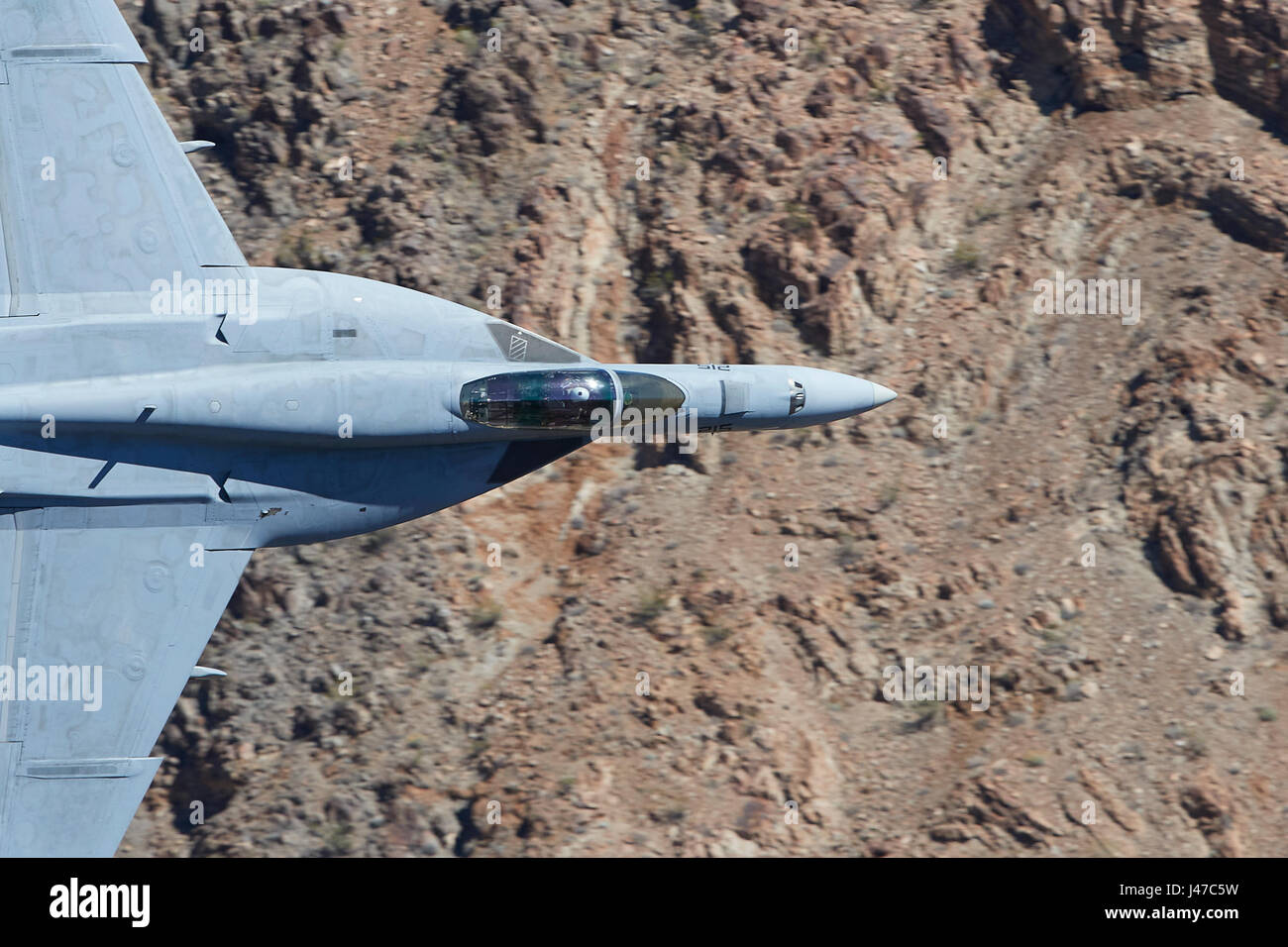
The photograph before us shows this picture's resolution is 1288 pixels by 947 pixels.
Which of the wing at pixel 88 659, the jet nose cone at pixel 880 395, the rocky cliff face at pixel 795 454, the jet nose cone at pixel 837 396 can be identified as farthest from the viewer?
the rocky cliff face at pixel 795 454

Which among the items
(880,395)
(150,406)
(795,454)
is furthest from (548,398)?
(795,454)

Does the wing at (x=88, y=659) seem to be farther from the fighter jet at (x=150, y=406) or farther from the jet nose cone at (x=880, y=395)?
the jet nose cone at (x=880, y=395)

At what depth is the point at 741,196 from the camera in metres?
20.2

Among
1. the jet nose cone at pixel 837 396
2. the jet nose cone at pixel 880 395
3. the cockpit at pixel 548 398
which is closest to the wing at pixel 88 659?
the cockpit at pixel 548 398

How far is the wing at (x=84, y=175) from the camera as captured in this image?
15531 millimetres

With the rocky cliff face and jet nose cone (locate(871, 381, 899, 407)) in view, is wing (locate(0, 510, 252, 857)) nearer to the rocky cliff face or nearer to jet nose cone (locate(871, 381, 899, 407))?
the rocky cliff face

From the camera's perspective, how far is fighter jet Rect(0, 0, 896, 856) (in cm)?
1507

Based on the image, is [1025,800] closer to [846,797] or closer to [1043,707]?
[1043,707]

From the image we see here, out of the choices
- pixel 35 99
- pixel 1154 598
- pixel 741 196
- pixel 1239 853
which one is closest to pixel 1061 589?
pixel 1154 598

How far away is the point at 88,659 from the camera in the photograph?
15.4 m

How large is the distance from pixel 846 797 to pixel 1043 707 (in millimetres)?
3097

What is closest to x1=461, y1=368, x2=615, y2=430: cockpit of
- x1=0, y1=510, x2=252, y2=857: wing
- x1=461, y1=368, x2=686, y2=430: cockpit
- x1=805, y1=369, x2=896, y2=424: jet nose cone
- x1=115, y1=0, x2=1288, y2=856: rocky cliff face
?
x1=461, y1=368, x2=686, y2=430: cockpit

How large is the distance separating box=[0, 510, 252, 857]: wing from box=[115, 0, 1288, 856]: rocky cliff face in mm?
3529

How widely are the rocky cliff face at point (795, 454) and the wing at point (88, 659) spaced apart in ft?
11.6
